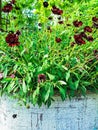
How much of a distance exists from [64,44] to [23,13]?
1309 mm

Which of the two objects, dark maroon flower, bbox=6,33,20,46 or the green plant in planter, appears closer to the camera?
dark maroon flower, bbox=6,33,20,46

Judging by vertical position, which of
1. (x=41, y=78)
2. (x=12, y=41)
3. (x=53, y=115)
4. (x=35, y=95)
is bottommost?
(x=53, y=115)

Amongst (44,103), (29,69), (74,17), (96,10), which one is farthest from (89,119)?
(96,10)

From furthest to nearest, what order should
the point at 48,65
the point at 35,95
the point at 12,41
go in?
1. the point at 48,65
2. the point at 35,95
3. the point at 12,41

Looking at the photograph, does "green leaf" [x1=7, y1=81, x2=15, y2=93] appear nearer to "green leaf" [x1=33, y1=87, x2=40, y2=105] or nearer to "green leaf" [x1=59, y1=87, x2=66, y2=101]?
"green leaf" [x1=33, y1=87, x2=40, y2=105]

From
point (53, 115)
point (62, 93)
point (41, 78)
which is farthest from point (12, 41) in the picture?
point (53, 115)

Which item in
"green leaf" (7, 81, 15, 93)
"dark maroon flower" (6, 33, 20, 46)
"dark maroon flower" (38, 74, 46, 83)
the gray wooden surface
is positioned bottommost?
the gray wooden surface

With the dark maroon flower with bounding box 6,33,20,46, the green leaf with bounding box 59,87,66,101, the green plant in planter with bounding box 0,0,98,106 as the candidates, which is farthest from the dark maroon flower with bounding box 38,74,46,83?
the dark maroon flower with bounding box 6,33,20,46

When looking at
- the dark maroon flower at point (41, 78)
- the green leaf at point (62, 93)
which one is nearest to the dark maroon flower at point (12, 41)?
the dark maroon flower at point (41, 78)

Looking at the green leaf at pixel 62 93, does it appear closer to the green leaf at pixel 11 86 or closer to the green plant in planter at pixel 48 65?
the green plant in planter at pixel 48 65

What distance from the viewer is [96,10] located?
4.46 meters

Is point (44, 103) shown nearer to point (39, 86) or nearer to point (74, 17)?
point (39, 86)

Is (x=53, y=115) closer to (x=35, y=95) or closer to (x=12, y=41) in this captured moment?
(x=35, y=95)

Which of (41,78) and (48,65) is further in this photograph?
(48,65)
